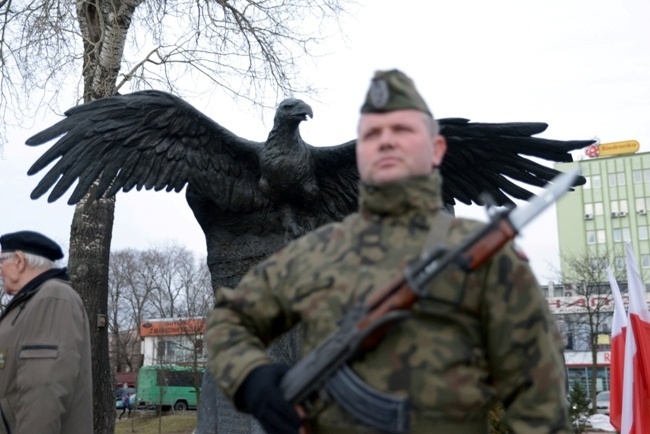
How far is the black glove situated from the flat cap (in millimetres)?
2195

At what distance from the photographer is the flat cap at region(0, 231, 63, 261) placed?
3.69 meters

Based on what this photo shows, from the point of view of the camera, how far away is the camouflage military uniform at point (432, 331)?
1742 mm

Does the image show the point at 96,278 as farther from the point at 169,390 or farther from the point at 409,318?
the point at 169,390

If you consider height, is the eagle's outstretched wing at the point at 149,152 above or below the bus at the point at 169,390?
above

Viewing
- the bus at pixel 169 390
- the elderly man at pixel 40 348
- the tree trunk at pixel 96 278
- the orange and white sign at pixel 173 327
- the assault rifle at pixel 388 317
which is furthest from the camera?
the bus at pixel 169 390

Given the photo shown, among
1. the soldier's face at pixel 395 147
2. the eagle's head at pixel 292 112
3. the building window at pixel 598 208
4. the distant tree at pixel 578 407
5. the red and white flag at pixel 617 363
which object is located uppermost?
the building window at pixel 598 208

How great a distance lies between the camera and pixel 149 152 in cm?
526

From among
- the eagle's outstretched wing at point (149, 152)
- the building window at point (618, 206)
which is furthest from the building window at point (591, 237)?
the eagle's outstretched wing at point (149, 152)

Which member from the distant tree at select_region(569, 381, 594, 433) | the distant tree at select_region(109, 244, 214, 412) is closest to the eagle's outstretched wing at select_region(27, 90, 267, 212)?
the distant tree at select_region(569, 381, 594, 433)

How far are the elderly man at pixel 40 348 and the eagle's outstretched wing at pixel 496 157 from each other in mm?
2447

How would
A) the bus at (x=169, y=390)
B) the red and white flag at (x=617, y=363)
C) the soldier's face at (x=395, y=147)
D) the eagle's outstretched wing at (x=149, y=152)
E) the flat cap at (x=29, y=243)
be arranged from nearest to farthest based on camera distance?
the soldier's face at (x=395, y=147)
the flat cap at (x=29, y=243)
the eagle's outstretched wing at (x=149, y=152)
the red and white flag at (x=617, y=363)
the bus at (x=169, y=390)

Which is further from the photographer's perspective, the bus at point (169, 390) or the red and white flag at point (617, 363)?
the bus at point (169, 390)

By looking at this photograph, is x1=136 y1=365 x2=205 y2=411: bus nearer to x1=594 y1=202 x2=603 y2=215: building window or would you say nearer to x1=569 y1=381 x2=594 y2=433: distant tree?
x1=569 y1=381 x2=594 y2=433: distant tree

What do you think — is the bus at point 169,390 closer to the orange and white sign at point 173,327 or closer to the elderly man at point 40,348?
the orange and white sign at point 173,327
